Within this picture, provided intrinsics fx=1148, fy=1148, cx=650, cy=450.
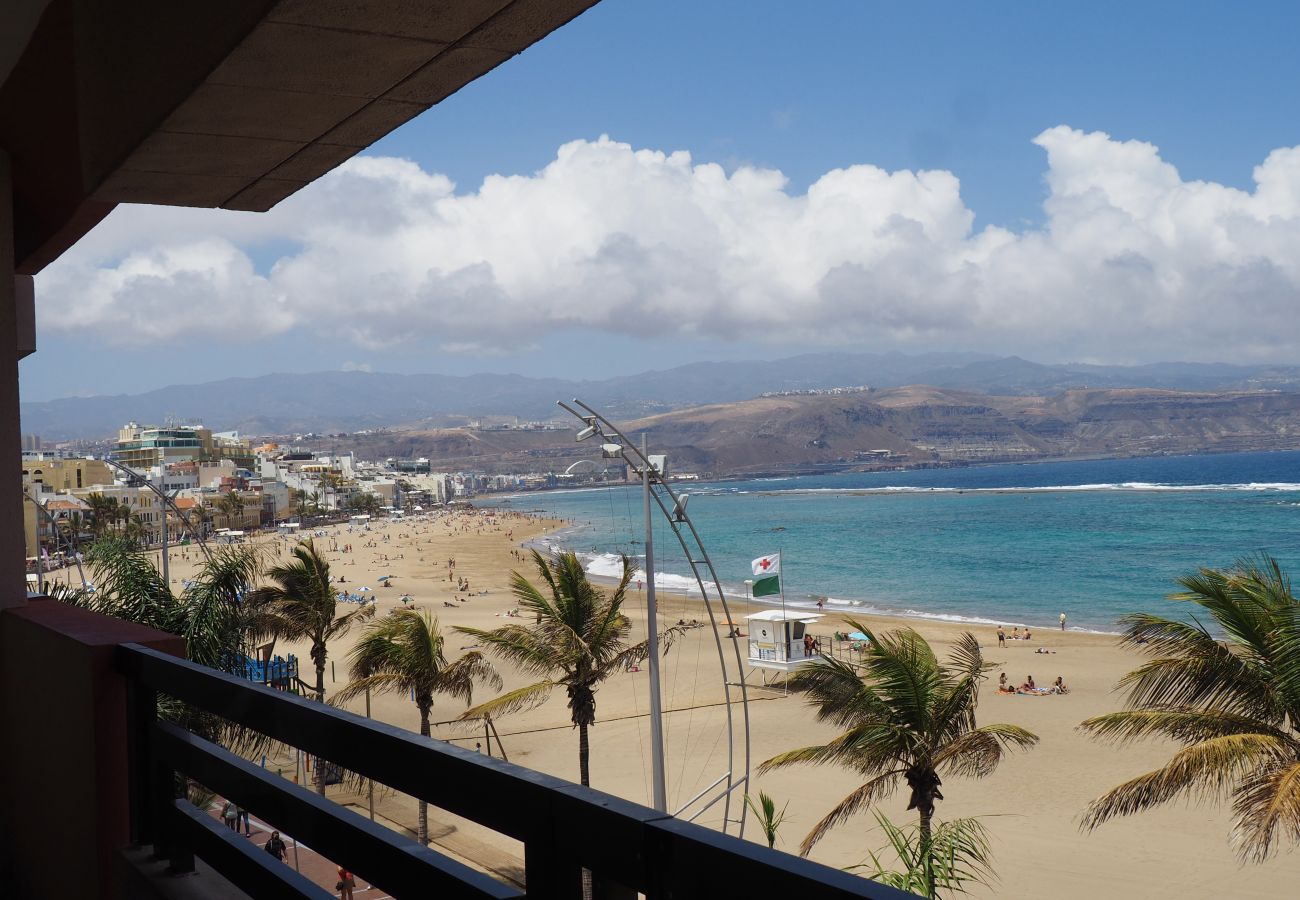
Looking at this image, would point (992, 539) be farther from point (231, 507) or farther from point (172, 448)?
point (172, 448)

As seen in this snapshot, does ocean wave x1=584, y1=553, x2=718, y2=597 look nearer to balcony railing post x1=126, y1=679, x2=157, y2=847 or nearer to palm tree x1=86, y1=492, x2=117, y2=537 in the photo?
palm tree x1=86, y1=492, x2=117, y2=537

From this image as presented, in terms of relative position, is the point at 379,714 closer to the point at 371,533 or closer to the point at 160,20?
the point at 160,20

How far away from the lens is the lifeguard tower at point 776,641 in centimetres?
3291

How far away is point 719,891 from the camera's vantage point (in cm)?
97

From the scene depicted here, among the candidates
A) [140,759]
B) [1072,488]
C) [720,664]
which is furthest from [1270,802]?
[1072,488]

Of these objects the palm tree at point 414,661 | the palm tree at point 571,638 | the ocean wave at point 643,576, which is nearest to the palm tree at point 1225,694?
the palm tree at point 571,638

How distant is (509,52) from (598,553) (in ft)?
263

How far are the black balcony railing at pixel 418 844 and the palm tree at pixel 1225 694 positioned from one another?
33.3 ft

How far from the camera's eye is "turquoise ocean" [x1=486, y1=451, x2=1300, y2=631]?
5712cm

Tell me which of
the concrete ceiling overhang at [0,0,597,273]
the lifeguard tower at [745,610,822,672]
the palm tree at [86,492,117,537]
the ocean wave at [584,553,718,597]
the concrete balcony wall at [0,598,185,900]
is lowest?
the ocean wave at [584,553,718,597]

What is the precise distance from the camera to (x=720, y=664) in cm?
2944

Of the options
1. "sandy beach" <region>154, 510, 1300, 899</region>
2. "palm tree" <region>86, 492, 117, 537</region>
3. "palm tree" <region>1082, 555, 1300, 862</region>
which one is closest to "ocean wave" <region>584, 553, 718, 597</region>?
"sandy beach" <region>154, 510, 1300, 899</region>

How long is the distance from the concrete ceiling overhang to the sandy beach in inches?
142

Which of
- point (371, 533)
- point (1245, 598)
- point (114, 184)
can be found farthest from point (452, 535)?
point (114, 184)
